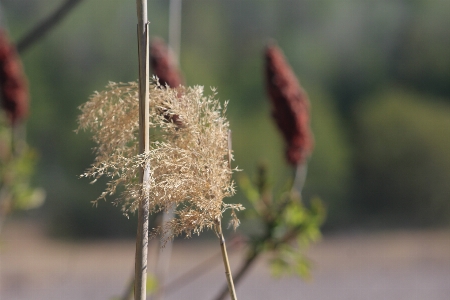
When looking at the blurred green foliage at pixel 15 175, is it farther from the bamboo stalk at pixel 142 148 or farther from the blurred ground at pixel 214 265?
the blurred ground at pixel 214 265

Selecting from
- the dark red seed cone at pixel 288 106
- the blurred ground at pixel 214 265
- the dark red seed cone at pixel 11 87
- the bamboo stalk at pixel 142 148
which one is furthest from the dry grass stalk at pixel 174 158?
the blurred ground at pixel 214 265

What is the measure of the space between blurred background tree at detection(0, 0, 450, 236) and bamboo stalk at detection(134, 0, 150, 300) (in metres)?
3.23

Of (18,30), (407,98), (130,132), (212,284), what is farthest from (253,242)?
(18,30)

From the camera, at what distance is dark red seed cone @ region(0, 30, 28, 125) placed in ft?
4.47

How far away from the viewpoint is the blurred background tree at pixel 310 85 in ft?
12.0

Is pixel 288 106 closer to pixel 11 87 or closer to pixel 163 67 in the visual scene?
pixel 163 67

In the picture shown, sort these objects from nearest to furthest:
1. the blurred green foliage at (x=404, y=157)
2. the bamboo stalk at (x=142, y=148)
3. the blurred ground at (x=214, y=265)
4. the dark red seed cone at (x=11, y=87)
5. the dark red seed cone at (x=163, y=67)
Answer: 1. the bamboo stalk at (x=142, y=148)
2. the dark red seed cone at (x=163, y=67)
3. the dark red seed cone at (x=11, y=87)
4. the blurred ground at (x=214, y=265)
5. the blurred green foliage at (x=404, y=157)

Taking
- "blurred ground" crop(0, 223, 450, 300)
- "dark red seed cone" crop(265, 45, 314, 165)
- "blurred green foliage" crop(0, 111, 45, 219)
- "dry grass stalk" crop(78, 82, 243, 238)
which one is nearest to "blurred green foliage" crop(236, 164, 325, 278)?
"dark red seed cone" crop(265, 45, 314, 165)

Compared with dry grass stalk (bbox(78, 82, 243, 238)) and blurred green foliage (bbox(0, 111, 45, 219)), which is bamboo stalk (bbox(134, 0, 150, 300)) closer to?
dry grass stalk (bbox(78, 82, 243, 238))

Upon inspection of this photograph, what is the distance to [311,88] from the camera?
3732 mm

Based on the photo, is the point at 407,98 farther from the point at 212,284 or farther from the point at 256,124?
the point at 212,284

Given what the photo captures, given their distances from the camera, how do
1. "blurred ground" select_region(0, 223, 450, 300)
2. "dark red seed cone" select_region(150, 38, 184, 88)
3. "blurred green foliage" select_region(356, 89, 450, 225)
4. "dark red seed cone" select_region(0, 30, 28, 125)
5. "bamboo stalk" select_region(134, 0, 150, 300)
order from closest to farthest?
1. "bamboo stalk" select_region(134, 0, 150, 300)
2. "dark red seed cone" select_region(150, 38, 184, 88)
3. "dark red seed cone" select_region(0, 30, 28, 125)
4. "blurred ground" select_region(0, 223, 450, 300)
5. "blurred green foliage" select_region(356, 89, 450, 225)

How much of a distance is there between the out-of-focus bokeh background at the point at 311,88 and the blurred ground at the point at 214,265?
0.10m

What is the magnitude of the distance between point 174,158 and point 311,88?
11.1 ft
